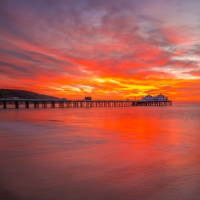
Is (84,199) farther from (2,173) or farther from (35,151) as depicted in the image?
(35,151)

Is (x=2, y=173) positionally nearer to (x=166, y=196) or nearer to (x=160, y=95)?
(x=166, y=196)

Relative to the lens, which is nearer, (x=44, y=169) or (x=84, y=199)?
(x=84, y=199)

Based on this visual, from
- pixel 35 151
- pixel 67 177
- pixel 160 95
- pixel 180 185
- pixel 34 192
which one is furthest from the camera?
pixel 160 95

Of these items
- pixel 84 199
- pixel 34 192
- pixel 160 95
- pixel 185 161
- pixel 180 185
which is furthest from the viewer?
pixel 160 95

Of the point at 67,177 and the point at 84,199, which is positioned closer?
the point at 84,199

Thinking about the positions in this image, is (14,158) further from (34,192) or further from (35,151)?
(34,192)

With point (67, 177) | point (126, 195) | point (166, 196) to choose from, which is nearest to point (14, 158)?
point (67, 177)

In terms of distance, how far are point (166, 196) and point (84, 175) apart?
2294 mm

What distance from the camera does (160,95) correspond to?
157000 mm

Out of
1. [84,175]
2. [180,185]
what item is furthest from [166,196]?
[84,175]

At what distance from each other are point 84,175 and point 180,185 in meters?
2.47

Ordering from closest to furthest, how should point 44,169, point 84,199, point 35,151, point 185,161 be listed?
point 84,199 → point 44,169 → point 185,161 → point 35,151

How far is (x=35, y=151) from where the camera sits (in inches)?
375

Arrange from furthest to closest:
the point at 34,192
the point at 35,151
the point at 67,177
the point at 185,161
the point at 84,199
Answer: the point at 35,151 < the point at 185,161 < the point at 67,177 < the point at 34,192 < the point at 84,199
